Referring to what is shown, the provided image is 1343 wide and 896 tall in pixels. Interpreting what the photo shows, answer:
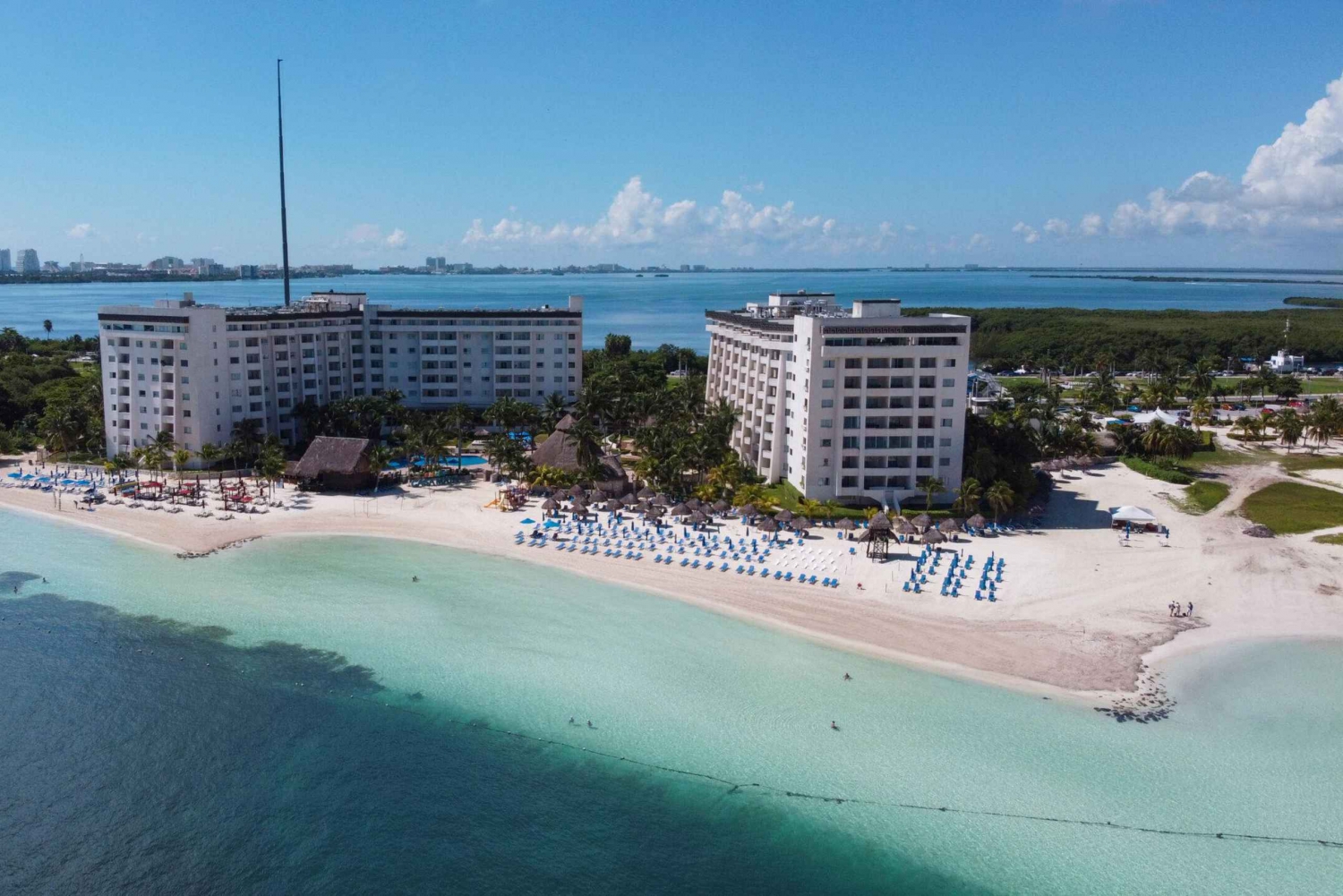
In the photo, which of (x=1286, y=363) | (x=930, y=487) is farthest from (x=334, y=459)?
(x=1286, y=363)

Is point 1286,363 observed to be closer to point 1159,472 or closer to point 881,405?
point 1159,472

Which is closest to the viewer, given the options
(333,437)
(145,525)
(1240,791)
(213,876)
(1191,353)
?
(213,876)

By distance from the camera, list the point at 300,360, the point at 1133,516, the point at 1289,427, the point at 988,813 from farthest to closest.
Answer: the point at 1289,427, the point at 300,360, the point at 1133,516, the point at 988,813

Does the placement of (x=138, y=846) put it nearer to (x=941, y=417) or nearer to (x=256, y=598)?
(x=256, y=598)

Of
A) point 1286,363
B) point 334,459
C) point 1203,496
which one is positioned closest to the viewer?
point 334,459

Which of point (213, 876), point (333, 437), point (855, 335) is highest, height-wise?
point (855, 335)

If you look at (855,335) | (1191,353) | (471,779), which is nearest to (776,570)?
(855,335)

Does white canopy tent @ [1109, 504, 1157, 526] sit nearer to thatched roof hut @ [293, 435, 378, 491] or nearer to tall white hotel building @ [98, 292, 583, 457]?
tall white hotel building @ [98, 292, 583, 457]
